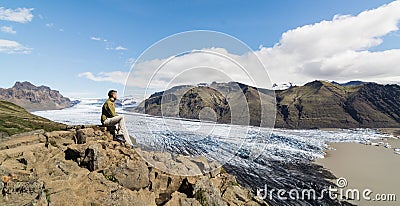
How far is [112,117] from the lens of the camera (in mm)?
12578

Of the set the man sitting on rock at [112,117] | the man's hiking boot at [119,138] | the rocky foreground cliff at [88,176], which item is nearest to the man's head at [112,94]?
the man sitting on rock at [112,117]

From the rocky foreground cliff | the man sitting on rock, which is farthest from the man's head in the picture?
the rocky foreground cliff

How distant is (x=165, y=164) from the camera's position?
13.6 meters

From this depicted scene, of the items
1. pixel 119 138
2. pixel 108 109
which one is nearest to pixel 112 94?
pixel 108 109

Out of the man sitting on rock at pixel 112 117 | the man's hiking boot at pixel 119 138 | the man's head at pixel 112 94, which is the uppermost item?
the man's head at pixel 112 94

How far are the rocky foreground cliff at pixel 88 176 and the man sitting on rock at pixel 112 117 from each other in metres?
0.66

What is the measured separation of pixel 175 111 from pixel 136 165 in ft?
11.4

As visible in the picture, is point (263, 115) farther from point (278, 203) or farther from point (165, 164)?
point (278, 203)

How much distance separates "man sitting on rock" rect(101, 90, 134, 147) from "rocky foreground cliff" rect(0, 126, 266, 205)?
66 cm

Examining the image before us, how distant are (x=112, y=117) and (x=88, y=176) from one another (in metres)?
3.49

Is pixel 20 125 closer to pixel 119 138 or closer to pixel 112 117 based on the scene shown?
pixel 119 138

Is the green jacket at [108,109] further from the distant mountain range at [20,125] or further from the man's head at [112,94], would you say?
the distant mountain range at [20,125]

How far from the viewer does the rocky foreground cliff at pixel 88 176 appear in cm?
834

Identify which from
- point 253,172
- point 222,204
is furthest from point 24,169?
point 253,172
